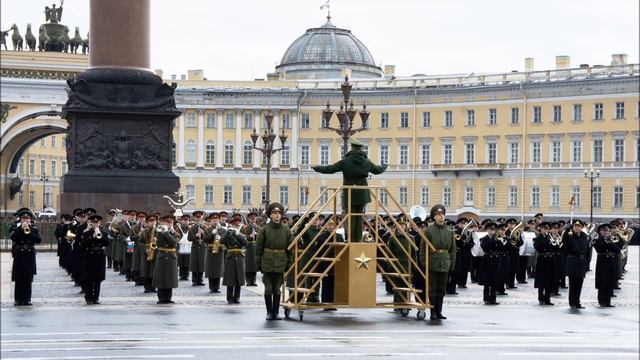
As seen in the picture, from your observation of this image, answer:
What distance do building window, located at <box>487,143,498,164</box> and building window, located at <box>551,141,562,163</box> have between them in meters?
4.06

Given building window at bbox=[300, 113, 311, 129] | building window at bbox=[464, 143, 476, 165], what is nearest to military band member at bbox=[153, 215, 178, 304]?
building window at bbox=[464, 143, 476, 165]

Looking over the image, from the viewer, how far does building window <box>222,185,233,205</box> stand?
286 ft

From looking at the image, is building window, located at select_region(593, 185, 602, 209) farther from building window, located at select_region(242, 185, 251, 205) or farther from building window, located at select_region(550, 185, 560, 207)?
building window, located at select_region(242, 185, 251, 205)

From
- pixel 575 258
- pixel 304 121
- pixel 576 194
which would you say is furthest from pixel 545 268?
pixel 304 121

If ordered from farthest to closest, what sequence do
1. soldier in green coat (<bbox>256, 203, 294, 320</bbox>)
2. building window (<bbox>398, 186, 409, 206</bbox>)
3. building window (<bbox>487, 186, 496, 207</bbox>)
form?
building window (<bbox>398, 186, 409, 206</bbox>) → building window (<bbox>487, 186, 496, 207</bbox>) → soldier in green coat (<bbox>256, 203, 294, 320</bbox>)

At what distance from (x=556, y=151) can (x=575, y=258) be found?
193 ft

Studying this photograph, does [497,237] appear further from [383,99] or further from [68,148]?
[383,99]

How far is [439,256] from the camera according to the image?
16.9 m

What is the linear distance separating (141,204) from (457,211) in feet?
183

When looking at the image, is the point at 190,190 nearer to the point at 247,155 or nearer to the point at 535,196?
the point at 247,155

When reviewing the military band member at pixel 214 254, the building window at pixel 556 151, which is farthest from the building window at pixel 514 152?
the military band member at pixel 214 254

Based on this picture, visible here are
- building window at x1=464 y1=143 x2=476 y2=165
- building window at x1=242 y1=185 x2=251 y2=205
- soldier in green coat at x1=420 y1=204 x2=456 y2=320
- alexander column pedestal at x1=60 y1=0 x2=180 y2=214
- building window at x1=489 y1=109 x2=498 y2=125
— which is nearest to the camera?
soldier in green coat at x1=420 y1=204 x2=456 y2=320

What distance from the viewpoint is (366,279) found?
16.6 m

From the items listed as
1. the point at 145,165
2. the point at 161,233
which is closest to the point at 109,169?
the point at 145,165
